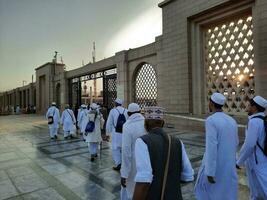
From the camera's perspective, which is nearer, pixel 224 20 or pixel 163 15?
pixel 224 20

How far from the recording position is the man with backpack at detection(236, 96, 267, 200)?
126 inches

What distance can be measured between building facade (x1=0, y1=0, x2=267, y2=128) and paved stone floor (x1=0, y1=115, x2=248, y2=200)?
8.31ft

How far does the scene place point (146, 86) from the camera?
13.4 m

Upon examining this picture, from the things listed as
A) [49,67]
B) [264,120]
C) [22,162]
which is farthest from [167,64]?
[49,67]

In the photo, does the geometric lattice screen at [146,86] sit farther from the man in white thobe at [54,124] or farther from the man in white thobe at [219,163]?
the man in white thobe at [219,163]

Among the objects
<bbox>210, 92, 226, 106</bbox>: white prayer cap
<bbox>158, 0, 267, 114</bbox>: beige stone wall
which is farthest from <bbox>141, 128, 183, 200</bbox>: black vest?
<bbox>158, 0, 267, 114</bbox>: beige stone wall

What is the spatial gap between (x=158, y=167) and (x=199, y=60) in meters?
9.51

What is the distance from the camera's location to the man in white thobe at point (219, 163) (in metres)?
3.00

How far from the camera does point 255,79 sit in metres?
8.81

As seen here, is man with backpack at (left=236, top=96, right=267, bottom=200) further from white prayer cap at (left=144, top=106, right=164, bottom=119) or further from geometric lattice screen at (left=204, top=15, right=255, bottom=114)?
geometric lattice screen at (left=204, top=15, right=255, bottom=114)

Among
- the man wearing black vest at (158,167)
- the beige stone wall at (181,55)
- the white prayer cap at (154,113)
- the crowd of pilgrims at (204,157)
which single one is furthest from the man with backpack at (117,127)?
the beige stone wall at (181,55)

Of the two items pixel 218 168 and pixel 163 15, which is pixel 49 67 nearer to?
pixel 163 15

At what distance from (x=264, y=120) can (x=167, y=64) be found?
28.7 ft

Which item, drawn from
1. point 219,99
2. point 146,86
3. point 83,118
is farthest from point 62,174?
point 146,86
